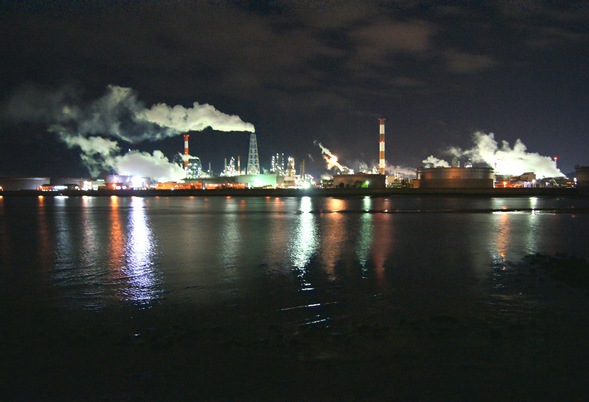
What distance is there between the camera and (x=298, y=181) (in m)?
86.1

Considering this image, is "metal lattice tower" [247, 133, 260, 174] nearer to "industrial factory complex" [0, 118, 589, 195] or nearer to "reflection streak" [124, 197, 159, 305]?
"industrial factory complex" [0, 118, 589, 195]

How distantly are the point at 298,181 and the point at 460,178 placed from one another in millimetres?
34404

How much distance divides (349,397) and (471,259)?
19.9 ft

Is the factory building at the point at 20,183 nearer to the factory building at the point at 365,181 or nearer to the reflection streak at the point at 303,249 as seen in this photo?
the factory building at the point at 365,181

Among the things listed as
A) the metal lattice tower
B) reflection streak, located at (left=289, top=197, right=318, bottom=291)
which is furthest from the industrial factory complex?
reflection streak, located at (left=289, top=197, right=318, bottom=291)

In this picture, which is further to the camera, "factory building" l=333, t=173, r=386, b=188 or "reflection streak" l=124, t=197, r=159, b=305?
"factory building" l=333, t=173, r=386, b=188

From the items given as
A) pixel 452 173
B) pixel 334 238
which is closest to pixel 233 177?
pixel 452 173

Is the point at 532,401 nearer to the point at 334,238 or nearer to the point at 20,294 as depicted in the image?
the point at 20,294

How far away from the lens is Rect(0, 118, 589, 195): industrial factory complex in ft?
190

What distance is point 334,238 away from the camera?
1180 centimetres

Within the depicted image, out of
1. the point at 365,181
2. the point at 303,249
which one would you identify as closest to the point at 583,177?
the point at 365,181

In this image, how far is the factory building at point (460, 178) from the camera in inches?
2261

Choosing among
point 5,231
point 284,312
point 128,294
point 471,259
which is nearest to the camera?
point 284,312

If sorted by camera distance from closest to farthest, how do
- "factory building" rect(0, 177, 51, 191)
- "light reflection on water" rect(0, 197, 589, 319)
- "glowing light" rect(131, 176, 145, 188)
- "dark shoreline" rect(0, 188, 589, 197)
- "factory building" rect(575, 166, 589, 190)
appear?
"light reflection on water" rect(0, 197, 589, 319)
"dark shoreline" rect(0, 188, 589, 197)
"factory building" rect(575, 166, 589, 190)
"factory building" rect(0, 177, 51, 191)
"glowing light" rect(131, 176, 145, 188)
